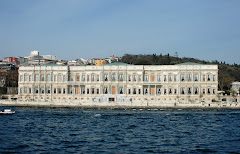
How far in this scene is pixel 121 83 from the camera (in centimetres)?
7288

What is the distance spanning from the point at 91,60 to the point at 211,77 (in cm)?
9409

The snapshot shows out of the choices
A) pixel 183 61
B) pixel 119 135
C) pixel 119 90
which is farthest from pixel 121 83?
pixel 183 61

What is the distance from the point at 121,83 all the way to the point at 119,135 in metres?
39.9

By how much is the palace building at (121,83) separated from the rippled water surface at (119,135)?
24631mm

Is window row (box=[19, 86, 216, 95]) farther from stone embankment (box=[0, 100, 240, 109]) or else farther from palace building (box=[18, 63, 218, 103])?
stone embankment (box=[0, 100, 240, 109])

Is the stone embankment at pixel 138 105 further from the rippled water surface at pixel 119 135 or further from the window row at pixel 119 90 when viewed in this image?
the rippled water surface at pixel 119 135

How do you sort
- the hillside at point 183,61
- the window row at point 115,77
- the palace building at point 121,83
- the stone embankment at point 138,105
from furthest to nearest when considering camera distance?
the hillside at point 183,61 < the window row at point 115,77 < the palace building at point 121,83 < the stone embankment at point 138,105

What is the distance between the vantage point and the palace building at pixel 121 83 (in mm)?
70438

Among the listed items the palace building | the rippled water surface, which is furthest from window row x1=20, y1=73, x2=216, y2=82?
the rippled water surface

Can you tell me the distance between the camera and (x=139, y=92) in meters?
72.2

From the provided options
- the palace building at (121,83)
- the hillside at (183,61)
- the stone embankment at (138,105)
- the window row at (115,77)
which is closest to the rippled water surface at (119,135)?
the stone embankment at (138,105)

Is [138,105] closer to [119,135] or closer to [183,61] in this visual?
[119,135]

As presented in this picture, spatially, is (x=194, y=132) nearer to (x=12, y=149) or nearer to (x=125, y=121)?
(x=125, y=121)

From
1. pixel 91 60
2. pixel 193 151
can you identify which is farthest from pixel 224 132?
pixel 91 60
